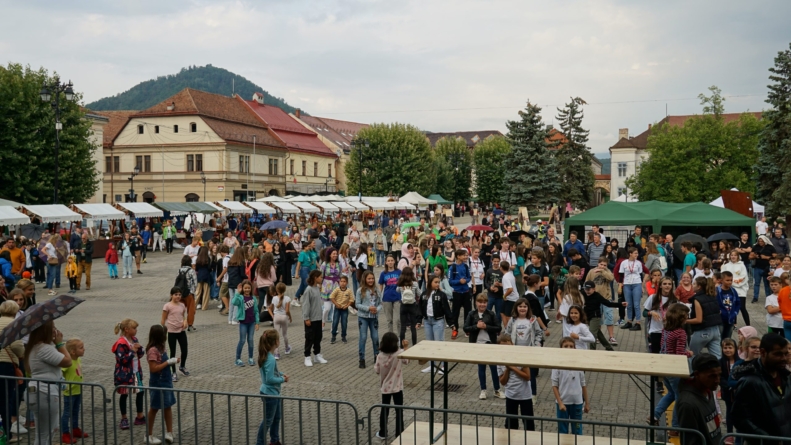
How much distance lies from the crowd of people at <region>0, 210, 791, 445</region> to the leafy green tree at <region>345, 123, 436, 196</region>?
48.9 meters

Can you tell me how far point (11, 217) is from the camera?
26844 millimetres

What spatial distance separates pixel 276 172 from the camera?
73.4 metres

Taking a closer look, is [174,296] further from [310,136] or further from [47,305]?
[310,136]

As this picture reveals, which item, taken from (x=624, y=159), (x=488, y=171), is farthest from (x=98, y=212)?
(x=624, y=159)

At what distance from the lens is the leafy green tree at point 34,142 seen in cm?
4059

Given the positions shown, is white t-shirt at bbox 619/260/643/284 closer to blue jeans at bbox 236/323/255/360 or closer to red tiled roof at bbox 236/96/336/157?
blue jeans at bbox 236/323/255/360

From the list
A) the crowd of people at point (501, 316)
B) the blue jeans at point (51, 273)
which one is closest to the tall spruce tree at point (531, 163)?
the crowd of people at point (501, 316)

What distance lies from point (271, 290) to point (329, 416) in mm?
3835

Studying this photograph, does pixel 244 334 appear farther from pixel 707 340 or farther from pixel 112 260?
pixel 112 260

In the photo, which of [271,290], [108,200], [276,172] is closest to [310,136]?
[276,172]

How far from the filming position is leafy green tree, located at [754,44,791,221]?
42188 millimetres

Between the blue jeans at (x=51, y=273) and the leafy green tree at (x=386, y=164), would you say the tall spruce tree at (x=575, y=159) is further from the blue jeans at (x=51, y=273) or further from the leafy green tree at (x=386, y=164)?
the blue jeans at (x=51, y=273)

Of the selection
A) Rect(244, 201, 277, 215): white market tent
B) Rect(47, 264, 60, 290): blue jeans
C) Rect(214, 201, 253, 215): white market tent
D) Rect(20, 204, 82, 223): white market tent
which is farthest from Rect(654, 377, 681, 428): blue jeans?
Rect(244, 201, 277, 215): white market tent

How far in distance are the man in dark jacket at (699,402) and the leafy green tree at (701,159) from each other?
51.7 m
